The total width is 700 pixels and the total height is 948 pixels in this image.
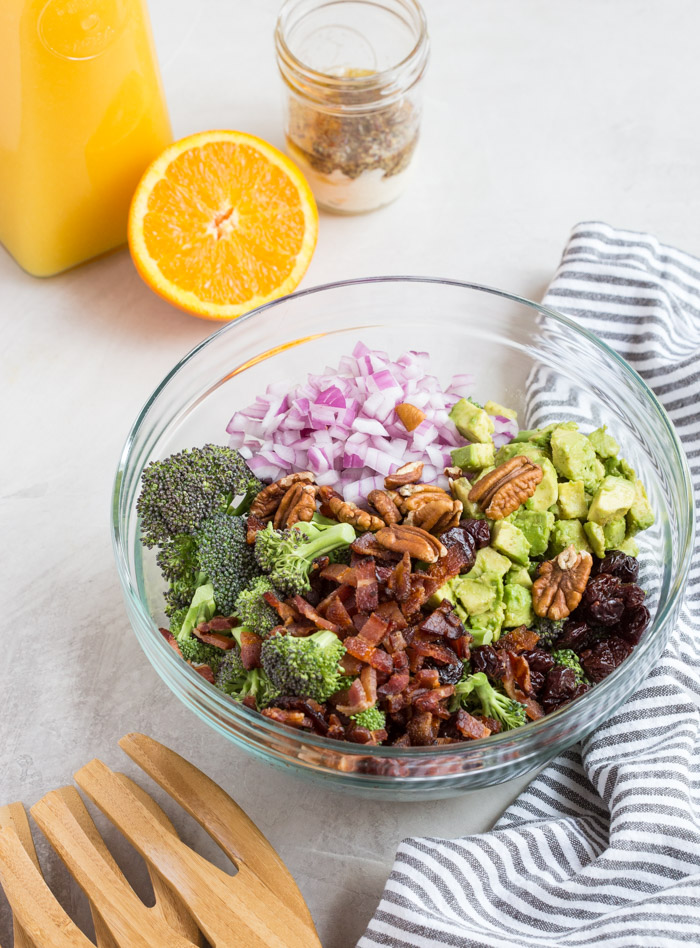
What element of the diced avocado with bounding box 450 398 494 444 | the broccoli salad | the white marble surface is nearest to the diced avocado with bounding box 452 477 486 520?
the broccoli salad

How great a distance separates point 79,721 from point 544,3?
8.55ft

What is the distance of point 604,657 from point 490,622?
224mm

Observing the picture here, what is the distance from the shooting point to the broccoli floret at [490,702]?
171 centimetres

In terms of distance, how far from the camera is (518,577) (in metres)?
1.87

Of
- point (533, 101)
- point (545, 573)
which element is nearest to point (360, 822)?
point (545, 573)

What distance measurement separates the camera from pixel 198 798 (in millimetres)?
1831

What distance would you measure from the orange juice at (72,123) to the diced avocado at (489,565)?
139 centimetres

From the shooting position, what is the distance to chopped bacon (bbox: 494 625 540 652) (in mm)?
1803

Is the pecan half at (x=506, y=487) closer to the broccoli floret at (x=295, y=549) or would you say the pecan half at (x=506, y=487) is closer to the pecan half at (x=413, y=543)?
the pecan half at (x=413, y=543)

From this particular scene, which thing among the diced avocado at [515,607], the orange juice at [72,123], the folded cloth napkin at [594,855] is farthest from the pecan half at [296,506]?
the orange juice at [72,123]

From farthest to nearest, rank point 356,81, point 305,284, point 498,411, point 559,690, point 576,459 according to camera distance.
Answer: point 305,284
point 356,81
point 498,411
point 576,459
point 559,690

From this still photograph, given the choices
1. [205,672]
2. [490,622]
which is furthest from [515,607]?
[205,672]

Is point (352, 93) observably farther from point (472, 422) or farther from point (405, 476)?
point (405, 476)

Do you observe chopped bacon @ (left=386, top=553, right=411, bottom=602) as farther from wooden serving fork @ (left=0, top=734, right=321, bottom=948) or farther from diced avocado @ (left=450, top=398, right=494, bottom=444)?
wooden serving fork @ (left=0, top=734, right=321, bottom=948)
